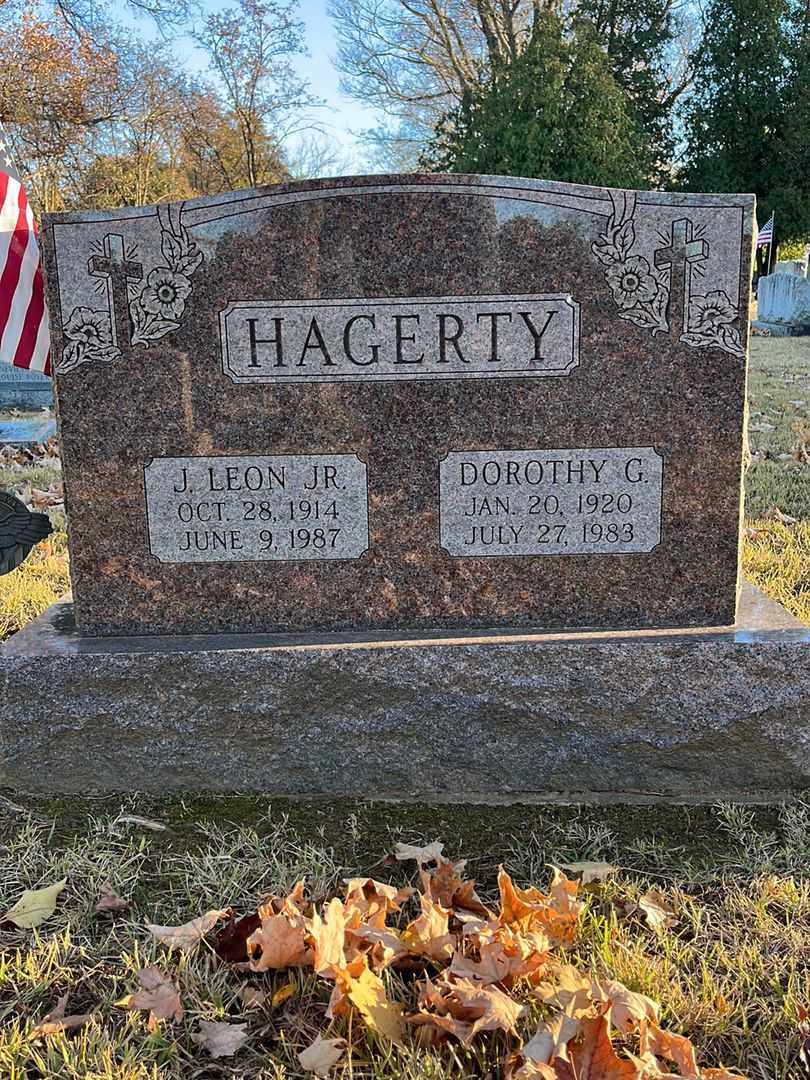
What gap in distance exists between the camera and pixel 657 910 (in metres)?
2.14

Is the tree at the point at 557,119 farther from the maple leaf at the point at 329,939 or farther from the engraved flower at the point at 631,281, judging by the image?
the maple leaf at the point at 329,939

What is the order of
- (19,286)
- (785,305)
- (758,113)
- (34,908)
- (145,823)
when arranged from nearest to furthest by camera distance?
(34,908)
(145,823)
(19,286)
(785,305)
(758,113)

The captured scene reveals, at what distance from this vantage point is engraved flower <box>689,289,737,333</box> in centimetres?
272

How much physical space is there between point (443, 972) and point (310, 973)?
0.93 feet

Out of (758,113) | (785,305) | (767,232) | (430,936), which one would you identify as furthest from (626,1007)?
(758,113)

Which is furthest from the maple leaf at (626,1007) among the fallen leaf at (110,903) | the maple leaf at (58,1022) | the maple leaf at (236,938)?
the fallen leaf at (110,903)

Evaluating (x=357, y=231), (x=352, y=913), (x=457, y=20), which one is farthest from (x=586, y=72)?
(x=352, y=913)

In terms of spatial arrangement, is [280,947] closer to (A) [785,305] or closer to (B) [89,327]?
(B) [89,327]

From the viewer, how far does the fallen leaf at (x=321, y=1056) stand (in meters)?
1.70

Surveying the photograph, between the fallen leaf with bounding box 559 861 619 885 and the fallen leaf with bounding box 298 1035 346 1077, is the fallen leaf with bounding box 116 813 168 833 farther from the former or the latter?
the fallen leaf with bounding box 559 861 619 885

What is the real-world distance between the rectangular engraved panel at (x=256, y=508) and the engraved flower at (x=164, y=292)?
0.44 metres

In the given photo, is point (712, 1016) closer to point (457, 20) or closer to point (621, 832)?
point (621, 832)

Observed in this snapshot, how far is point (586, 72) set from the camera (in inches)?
852

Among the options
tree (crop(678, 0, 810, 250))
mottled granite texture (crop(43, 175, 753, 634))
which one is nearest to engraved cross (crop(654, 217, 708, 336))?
mottled granite texture (crop(43, 175, 753, 634))
